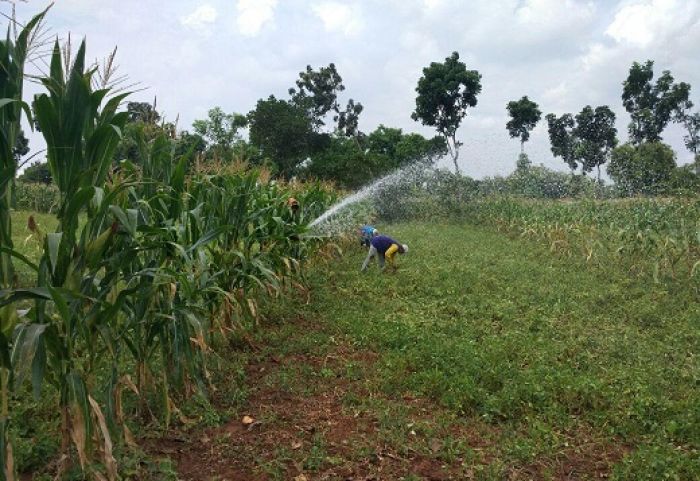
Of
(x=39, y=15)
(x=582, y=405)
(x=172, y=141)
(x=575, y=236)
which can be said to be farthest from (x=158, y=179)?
(x=575, y=236)

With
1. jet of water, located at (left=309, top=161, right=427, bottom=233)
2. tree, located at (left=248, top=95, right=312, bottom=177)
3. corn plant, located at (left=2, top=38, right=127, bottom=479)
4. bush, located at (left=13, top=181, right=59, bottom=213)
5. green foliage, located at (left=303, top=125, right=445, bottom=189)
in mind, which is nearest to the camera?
corn plant, located at (left=2, top=38, right=127, bottom=479)

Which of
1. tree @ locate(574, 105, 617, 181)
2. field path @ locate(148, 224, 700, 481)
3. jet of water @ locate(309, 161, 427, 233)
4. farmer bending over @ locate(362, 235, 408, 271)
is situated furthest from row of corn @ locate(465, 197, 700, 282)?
tree @ locate(574, 105, 617, 181)

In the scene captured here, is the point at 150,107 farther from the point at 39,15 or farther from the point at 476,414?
the point at 476,414

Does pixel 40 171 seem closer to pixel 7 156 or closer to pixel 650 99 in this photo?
pixel 7 156

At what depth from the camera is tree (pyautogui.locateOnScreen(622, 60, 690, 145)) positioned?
1180 inches

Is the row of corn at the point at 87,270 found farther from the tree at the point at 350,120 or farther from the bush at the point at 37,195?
the tree at the point at 350,120

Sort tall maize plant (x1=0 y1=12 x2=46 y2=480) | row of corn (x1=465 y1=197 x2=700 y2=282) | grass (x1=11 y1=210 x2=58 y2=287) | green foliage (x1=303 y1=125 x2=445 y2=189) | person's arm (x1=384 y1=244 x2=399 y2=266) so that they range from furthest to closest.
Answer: green foliage (x1=303 y1=125 x2=445 y2=189) < person's arm (x1=384 y1=244 x2=399 y2=266) < row of corn (x1=465 y1=197 x2=700 y2=282) < grass (x1=11 y1=210 x2=58 y2=287) < tall maize plant (x1=0 y1=12 x2=46 y2=480)

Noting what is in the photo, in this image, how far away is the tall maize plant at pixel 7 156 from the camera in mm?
1887

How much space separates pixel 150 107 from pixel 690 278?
7305 millimetres

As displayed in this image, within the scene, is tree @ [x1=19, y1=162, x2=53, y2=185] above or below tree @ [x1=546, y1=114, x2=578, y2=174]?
below

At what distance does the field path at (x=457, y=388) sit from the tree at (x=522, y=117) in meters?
Answer: 27.1

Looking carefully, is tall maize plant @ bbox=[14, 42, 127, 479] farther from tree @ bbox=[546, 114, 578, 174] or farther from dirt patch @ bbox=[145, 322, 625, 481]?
tree @ bbox=[546, 114, 578, 174]

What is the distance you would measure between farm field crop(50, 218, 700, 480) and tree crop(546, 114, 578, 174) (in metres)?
30.2

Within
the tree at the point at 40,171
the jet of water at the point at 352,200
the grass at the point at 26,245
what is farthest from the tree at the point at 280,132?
the grass at the point at 26,245
